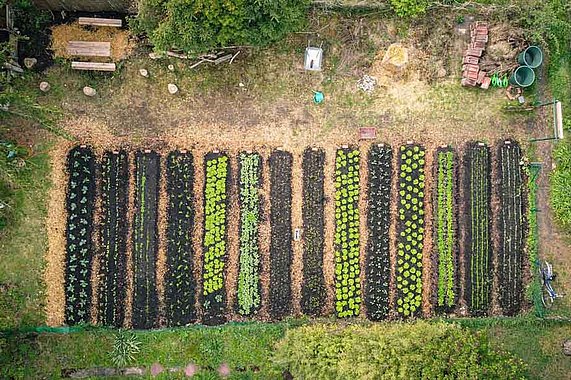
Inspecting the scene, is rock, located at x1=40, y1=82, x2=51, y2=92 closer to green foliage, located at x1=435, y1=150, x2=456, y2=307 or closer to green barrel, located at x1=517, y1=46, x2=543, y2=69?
green foliage, located at x1=435, y1=150, x2=456, y2=307

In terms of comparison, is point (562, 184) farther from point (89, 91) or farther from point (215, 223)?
point (89, 91)

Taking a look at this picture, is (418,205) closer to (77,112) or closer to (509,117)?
(509,117)

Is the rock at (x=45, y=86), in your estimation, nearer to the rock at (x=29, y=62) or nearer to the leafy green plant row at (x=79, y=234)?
the rock at (x=29, y=62)

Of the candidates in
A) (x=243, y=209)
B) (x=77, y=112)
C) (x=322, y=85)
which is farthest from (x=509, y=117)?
(x=77, y=112)

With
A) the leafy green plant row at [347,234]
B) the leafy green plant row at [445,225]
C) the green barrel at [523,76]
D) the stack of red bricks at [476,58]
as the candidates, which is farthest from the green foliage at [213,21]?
the green barrel at [523,76]

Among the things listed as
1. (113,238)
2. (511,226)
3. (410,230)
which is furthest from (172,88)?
(511,226)
